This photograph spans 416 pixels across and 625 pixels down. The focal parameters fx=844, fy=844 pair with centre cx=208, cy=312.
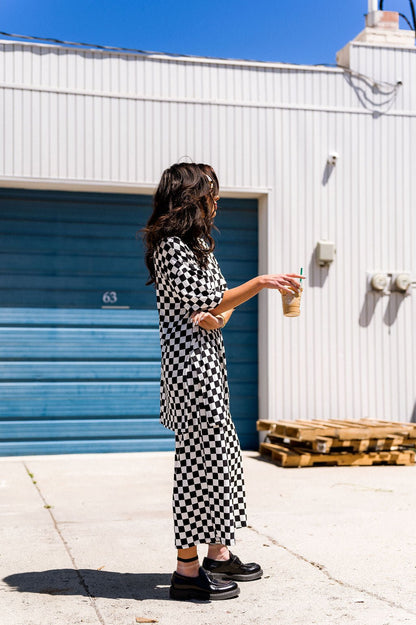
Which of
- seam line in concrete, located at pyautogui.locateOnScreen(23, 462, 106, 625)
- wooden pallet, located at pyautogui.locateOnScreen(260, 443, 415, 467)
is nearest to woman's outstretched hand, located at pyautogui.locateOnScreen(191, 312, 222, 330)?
seam line in concrete, located at pyautogui.locateOnScreen(23, 462, 106, 625)

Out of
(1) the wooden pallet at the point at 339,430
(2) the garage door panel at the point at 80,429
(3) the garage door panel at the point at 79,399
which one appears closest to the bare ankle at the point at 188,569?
(1) the wooden pallet at the point at 339,430

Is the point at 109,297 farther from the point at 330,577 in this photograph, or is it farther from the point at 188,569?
the point at 188,569

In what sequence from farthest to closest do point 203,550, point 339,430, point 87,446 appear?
point 87,446
point 339,430
point 203,550

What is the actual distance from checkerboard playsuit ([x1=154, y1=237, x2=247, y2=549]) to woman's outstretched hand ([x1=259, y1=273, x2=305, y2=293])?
0.73 ft

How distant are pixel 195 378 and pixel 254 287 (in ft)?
1.57

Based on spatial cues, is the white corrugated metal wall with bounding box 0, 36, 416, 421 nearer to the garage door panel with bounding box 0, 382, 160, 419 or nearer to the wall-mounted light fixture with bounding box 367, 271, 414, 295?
the wall-mounted light fixture with bounding box 367, 271, 414, 295

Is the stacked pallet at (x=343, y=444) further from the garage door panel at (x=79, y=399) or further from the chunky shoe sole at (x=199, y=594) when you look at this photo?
the chunky shoe sole at (x=199, y=594)

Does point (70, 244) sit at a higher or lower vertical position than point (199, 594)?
higher

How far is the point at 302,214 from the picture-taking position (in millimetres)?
9477

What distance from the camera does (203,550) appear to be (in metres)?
4.71

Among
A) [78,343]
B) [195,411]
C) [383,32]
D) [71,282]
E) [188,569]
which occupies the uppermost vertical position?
[383,32]

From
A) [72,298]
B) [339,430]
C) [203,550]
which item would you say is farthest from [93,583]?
[72,298]

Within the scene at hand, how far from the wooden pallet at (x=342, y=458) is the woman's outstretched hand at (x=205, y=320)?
4.52 m

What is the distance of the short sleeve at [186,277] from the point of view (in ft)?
12.1
